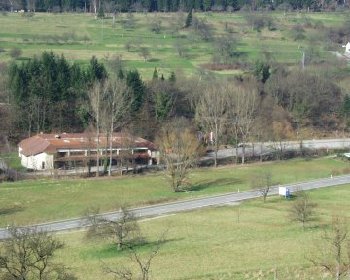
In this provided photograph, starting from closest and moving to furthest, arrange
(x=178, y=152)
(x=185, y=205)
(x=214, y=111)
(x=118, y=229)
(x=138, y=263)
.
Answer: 1. (x=138, y=263)
2. (x=118, y=229)
3. (x=185, y=205)
4. (x=178, y=152)
5. (x=214, y=111)

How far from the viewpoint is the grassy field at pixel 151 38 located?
279 feet

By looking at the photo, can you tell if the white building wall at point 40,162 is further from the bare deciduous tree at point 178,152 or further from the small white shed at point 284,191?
the small white shed at point 284,191

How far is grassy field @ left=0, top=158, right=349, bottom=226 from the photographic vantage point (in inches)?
1596

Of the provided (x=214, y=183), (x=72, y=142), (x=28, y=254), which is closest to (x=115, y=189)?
(x=214, y=183)

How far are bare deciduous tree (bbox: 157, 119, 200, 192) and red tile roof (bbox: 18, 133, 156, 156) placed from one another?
216 cm

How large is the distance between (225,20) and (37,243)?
3641 inches

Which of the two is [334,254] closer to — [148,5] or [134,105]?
[134,105]

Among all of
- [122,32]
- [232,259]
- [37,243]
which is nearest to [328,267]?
[232,259]

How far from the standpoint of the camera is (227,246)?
3259cm

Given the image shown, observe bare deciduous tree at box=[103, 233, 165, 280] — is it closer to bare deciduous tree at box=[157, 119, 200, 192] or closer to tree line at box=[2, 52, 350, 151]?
bare deciduous tree at box=[157, 119, 200, 192]

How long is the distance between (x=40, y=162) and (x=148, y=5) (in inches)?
2970

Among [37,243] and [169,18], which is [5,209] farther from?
[169,18]

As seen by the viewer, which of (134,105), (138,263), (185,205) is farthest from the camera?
(134,105)

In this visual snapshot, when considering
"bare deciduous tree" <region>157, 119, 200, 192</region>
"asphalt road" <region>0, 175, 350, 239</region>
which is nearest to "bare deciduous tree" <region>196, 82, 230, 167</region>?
"bare deciduous tree" <region>157, 119, 200, 192</region>
